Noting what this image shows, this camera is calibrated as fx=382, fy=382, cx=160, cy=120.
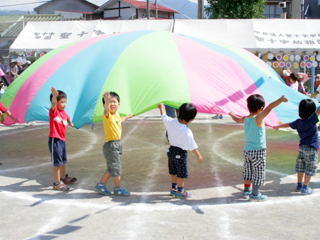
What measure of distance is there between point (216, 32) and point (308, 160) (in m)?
9.23

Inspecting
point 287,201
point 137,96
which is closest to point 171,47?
point 137,96

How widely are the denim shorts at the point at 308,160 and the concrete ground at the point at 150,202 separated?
1.12 feet

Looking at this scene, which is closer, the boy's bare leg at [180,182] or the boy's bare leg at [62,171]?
the boy's bare leg at [180,182]

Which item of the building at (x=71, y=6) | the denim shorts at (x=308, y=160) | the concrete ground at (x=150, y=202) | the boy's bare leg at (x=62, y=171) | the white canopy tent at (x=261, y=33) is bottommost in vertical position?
the concrete ground at (x=150, y=202)

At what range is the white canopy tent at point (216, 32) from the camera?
42.9 feet

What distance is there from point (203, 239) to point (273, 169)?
3195 millimetres

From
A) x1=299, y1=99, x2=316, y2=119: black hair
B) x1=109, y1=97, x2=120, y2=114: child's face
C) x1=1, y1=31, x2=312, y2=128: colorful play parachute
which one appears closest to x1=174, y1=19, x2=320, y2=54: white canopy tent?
x1=1, y1=31, x2=312, y2=128: colorful play parachute

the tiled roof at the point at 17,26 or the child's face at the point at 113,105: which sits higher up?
the tiled roof at the point at 17,26

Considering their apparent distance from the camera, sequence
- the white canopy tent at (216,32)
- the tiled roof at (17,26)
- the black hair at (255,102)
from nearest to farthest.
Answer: the black hair at (255,102) → the white canopy tent at (216,32) → the tiled roof at (17,26)

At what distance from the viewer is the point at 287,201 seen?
487 cm

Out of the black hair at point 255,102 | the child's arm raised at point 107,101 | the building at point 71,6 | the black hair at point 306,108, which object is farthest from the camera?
the building at point 71,6

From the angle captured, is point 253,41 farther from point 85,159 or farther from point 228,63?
point 85,159

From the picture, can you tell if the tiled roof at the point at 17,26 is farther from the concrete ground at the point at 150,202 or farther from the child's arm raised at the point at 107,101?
the child's arm raised at the point at 107,101

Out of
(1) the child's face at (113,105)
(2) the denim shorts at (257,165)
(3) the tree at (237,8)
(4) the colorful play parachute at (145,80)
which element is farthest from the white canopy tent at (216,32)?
(3) the tree at (237,8)
